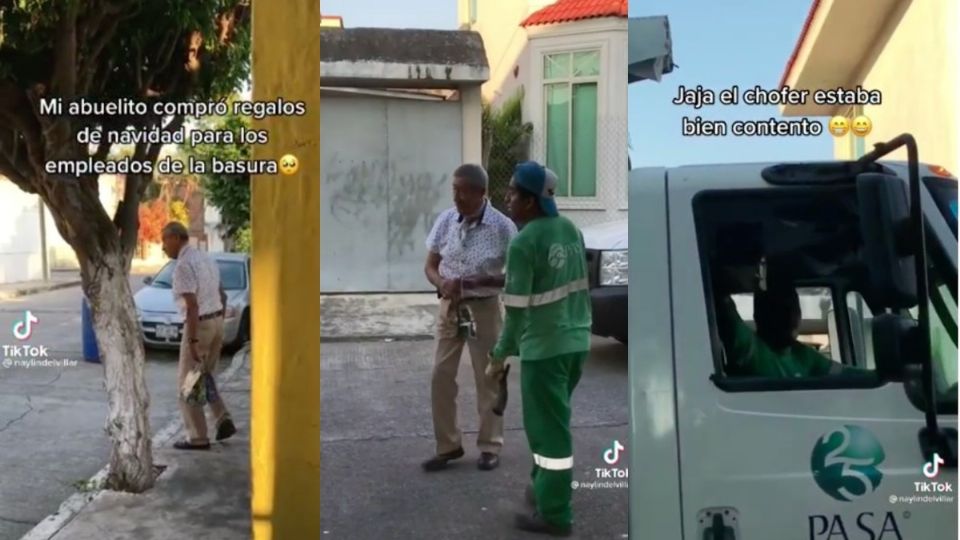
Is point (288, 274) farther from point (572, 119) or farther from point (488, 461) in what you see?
point (572, 119)

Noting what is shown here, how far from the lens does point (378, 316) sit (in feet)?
9.18

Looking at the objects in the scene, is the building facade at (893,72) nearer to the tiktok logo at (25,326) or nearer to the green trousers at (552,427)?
the green trousers at (552,427)

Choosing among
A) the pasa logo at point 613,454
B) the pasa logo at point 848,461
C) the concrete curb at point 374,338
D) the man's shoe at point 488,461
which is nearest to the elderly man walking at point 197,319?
the concrete curb at point 374,338

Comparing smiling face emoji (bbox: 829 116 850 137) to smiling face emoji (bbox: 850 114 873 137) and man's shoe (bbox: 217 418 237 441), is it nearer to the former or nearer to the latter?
smiling face emoji (bbox: 850 114 873 137)

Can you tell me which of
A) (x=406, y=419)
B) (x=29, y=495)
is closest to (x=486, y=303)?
(x=406, y=419)

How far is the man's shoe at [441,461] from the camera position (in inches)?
103

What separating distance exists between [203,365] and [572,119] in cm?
269

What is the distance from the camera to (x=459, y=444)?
8.56ft

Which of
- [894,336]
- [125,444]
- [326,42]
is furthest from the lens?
[125,444]

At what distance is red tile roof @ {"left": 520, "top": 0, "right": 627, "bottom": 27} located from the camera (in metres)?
2.33

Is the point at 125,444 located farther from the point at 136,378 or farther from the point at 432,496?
the point at 432,496

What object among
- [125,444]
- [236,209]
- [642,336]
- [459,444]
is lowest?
[125,444]

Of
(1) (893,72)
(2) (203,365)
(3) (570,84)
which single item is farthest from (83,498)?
(1) (893,72)

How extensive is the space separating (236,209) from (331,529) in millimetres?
1553
